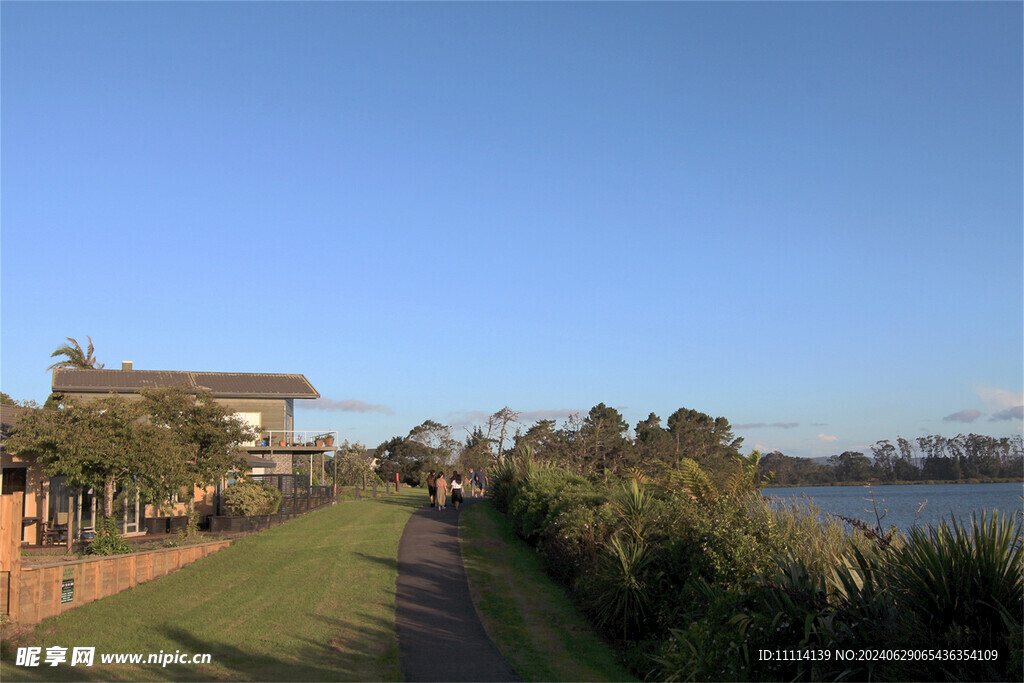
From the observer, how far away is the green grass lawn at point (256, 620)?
10.3 meters

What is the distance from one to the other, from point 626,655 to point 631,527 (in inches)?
99.1

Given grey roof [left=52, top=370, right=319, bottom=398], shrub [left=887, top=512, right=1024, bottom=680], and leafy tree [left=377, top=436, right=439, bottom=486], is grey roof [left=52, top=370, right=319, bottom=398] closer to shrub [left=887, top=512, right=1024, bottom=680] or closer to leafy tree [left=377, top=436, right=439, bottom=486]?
leafy tree [left=377, top=436, right=439, bottom=486]

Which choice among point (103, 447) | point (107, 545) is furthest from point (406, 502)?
point (107, 545)

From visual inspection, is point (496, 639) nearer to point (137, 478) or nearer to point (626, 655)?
point (626, 655)

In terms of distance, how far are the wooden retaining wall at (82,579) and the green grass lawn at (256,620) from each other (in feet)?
0.72

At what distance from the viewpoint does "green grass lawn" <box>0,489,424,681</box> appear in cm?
1030

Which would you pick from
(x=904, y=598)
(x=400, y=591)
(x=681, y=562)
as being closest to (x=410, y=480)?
(x=400, y=591)

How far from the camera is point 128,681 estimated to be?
979 centimetres

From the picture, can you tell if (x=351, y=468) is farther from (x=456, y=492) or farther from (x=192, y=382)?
(x=456, y=492)

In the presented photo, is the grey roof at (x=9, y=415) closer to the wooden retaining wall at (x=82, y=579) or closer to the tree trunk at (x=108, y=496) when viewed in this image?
the tree trunk at (x=108, y=496)

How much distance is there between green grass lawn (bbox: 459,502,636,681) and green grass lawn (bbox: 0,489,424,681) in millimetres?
1724

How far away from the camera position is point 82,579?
46.4 feet

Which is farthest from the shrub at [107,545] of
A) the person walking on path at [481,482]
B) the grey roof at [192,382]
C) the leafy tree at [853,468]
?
the leafy tree at [853,468]

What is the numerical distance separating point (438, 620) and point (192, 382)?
2875 centimetres
